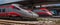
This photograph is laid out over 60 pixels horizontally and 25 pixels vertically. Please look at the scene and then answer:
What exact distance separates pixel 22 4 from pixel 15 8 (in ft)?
0.32

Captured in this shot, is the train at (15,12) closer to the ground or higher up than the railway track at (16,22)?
higher up

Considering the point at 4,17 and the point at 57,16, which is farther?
the point at 4,17

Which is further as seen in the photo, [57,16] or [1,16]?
[1,16]

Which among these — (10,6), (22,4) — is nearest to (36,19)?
(22,4)

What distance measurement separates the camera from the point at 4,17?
1.46m

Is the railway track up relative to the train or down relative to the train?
down

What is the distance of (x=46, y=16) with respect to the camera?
1.40 meters

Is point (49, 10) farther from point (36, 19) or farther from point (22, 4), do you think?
point (22, 4)

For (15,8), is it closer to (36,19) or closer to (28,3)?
(28,3)

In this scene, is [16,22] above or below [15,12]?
below

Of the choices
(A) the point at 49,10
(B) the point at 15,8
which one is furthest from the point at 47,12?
(B) the point at 15,8

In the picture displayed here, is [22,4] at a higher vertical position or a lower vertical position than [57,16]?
higher

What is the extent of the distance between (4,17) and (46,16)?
0.51m

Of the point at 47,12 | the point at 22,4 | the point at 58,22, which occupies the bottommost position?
the point at 58,22
